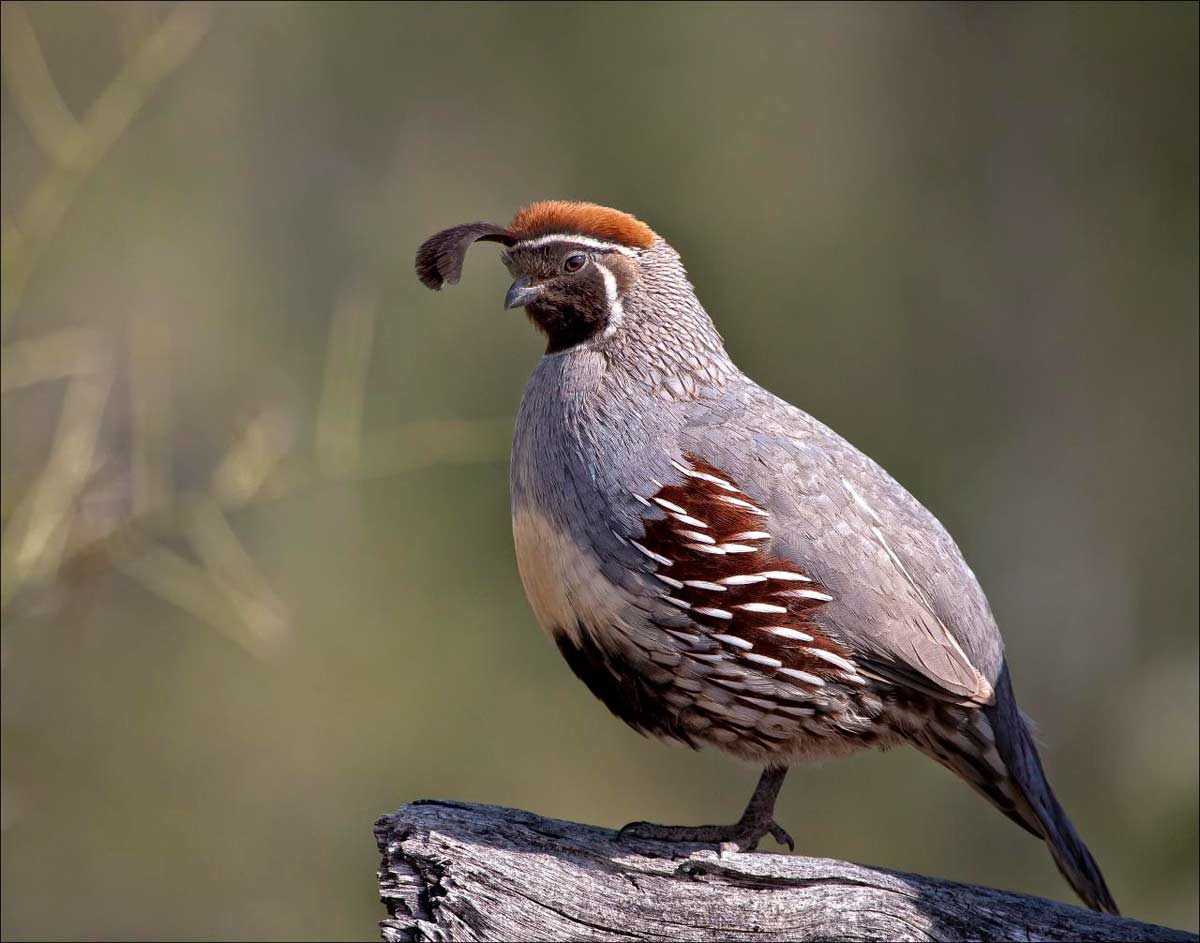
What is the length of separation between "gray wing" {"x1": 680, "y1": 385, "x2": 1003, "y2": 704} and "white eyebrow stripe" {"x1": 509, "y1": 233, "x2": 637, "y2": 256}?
47 cm

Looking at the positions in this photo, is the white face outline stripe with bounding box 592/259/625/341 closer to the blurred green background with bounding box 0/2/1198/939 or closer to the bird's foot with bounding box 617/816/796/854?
the bird's foot with bounding box 617/816/796/854

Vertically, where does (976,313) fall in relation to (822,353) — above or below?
above

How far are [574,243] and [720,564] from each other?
0.91 meters

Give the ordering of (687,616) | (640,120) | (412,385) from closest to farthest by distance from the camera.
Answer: (687,616) → (412,385) → (640,120)

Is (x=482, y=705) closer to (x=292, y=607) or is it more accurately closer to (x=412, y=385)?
(x=292, y=607)

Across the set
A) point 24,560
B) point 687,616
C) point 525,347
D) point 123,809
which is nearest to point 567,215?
point 687,616

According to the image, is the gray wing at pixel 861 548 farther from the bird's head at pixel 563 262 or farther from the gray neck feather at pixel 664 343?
the bird's head at pixel 563 262

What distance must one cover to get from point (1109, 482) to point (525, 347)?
312 cm

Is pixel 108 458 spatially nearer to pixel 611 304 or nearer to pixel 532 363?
pixel 611 304

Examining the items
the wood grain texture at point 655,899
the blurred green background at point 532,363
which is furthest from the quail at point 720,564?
the blurred green background at point 532,363

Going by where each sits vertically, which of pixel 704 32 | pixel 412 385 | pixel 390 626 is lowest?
pixel 390 626

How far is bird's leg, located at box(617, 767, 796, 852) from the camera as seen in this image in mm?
3639

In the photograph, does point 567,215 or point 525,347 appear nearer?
point 567,215

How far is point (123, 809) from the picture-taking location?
24.6ft
